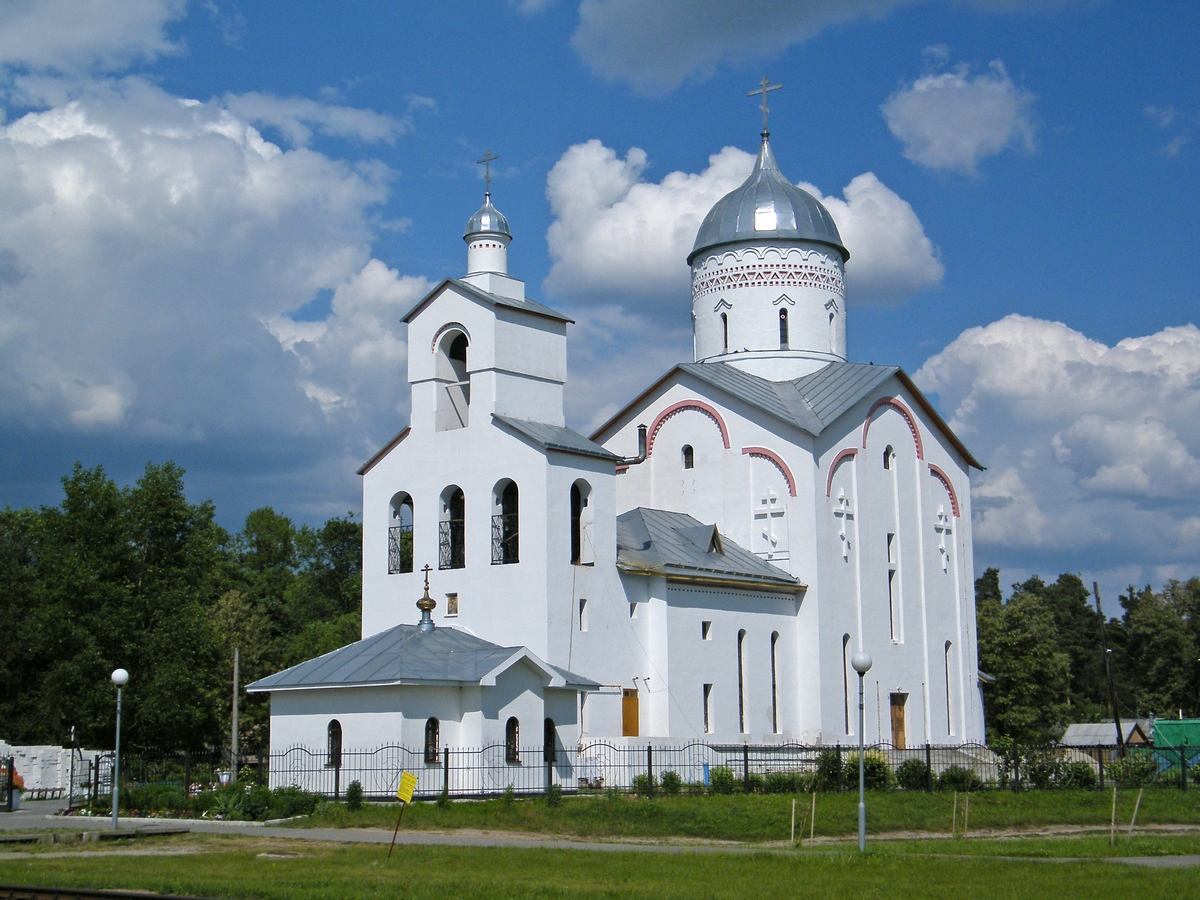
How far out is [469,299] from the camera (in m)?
28.4

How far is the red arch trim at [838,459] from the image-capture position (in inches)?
1305

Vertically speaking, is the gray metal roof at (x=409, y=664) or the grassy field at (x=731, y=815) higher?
the gray metal roof at (x=409, y=664)

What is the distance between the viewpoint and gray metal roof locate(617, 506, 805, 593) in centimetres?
2911

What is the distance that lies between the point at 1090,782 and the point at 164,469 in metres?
25.2

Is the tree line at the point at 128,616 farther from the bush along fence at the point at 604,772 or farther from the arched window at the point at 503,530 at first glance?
the arched window at the point at 503,530

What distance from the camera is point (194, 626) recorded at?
116 feet

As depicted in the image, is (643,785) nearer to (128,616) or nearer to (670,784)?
(670,784)

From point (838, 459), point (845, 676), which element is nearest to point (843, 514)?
point (838, 459)

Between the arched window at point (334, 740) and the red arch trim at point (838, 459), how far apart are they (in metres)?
14.1

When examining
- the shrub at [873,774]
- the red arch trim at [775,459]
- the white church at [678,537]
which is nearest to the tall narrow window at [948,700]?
the white church at [678,537]

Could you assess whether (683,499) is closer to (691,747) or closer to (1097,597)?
(691,747)

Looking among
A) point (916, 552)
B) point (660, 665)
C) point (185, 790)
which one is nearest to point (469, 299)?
point (660, 665)

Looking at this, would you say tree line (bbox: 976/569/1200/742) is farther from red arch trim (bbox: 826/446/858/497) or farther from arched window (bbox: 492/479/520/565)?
arched window (bbox: 492/479/520/565)

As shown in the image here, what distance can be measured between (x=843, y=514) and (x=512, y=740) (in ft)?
40.5
